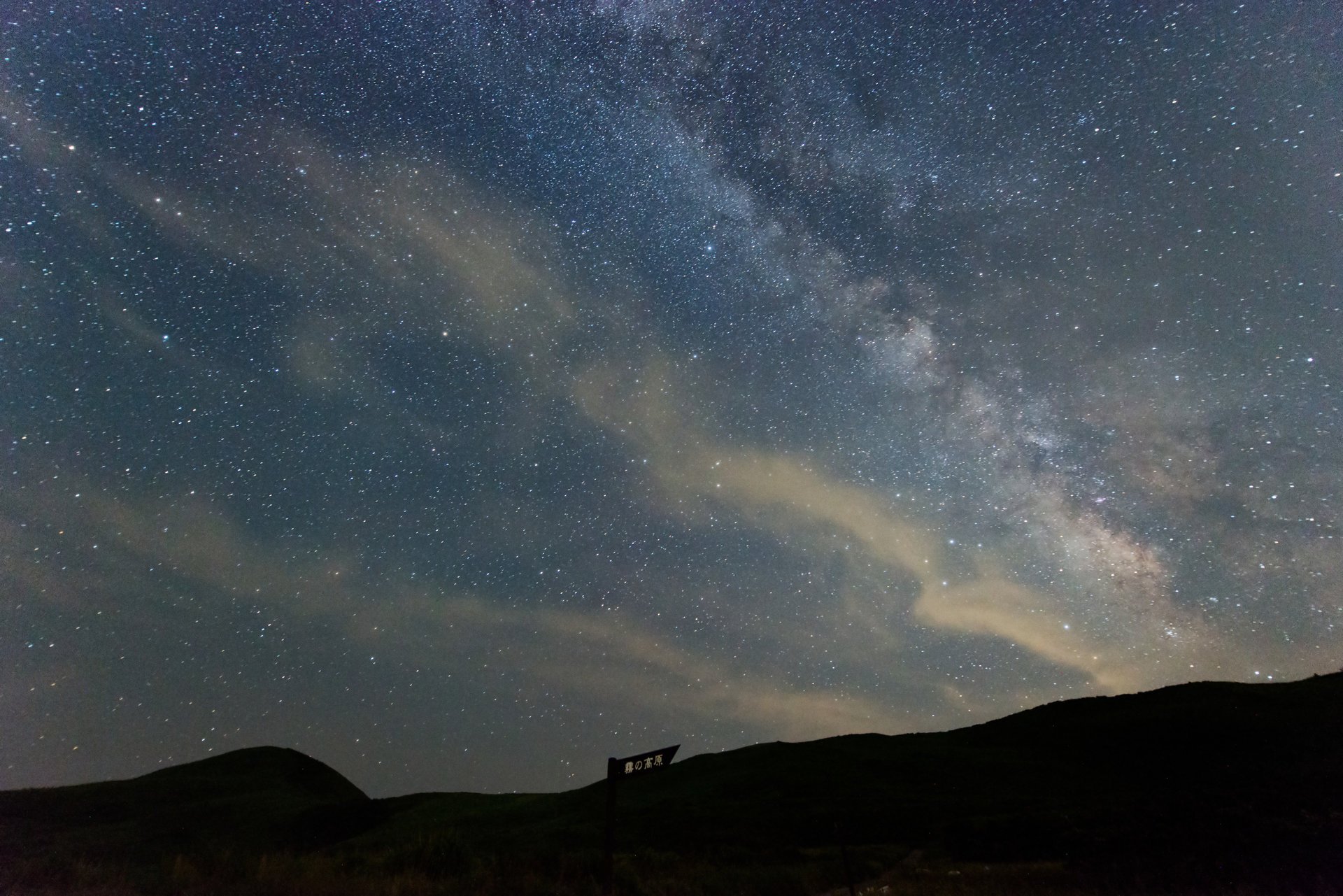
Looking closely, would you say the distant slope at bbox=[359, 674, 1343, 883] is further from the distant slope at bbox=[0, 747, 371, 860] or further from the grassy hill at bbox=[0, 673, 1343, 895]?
the distant slope at bbox=[0, 747, 371, 860]

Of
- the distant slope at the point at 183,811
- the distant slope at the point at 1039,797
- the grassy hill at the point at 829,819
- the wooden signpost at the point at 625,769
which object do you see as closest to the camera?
the wooden signpost at the point at 625,769

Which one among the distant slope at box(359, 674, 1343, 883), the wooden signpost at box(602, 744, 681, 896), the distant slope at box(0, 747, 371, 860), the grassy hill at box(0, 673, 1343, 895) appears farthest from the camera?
the distant slope at box(0, 747, 371, 860)

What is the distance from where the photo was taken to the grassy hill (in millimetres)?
18141

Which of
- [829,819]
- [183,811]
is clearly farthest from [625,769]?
[183,811]

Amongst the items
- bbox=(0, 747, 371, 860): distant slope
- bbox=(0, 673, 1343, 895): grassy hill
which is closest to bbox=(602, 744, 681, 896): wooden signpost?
bbox=(0, 673, 1343, 895): grassy hill

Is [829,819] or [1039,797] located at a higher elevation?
[1039,797]

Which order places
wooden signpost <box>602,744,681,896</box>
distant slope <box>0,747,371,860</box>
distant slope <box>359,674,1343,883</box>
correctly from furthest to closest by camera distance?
1. distant slope <box>0,747,371,860</box>
2. distant slope <box>359,674,1343,883</box>
3. wooden signpost <box>602,744,681,896</box>

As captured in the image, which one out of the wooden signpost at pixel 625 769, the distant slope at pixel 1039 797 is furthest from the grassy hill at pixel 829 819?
the wooden signpost at pixel 625 769

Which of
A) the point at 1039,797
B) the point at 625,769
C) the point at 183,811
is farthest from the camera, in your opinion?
the point at 183,811

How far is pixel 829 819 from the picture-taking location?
3856cm

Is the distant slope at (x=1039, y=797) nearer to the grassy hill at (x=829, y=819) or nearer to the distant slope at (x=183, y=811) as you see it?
the grassy hill at (x=829, y=819)

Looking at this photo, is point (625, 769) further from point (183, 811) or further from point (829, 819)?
point (183, 811)

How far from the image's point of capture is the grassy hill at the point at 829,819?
18.1 meters

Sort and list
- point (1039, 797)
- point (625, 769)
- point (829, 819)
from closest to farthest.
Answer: point (625, 769), point (829, 819), point (1039, 797)
